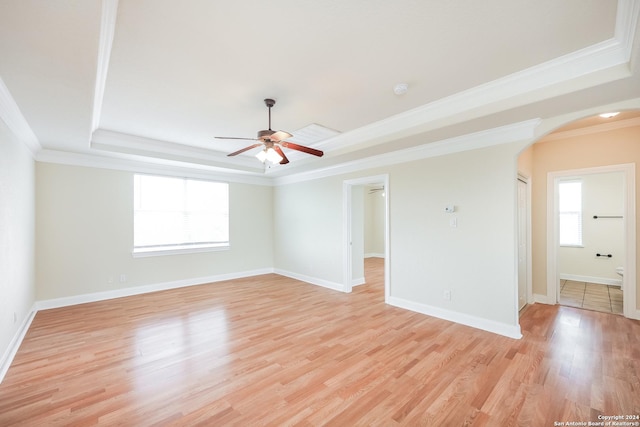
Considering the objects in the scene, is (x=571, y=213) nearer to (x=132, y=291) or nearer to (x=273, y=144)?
(x=273, y=144)

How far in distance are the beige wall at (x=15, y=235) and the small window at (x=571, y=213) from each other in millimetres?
9478

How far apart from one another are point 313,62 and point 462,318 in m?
3.66

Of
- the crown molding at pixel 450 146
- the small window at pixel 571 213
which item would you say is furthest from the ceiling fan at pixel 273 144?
the small window at pixel 571 213

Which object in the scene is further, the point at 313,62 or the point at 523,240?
the point at 523,240

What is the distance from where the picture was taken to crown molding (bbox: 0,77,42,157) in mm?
2348

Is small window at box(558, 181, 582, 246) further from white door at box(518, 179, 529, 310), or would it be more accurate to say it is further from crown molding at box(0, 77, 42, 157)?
crown molding at box(0, 77, 42, 157)

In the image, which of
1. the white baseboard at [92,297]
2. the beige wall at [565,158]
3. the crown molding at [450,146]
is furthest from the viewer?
the beige wall at [565,158]

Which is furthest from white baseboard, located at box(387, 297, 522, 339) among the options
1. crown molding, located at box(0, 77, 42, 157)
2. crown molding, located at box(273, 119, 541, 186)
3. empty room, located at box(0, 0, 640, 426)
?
crown molding, located at box(0, 77, 42, 157)

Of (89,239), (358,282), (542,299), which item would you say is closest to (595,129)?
(542,299)

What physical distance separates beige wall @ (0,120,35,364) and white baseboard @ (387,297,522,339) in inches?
186

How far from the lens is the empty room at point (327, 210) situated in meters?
1.90

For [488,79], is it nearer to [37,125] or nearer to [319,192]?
[319,192]

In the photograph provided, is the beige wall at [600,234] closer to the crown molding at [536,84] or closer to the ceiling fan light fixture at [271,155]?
the crown molding at [536,84]

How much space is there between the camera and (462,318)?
364 cm
